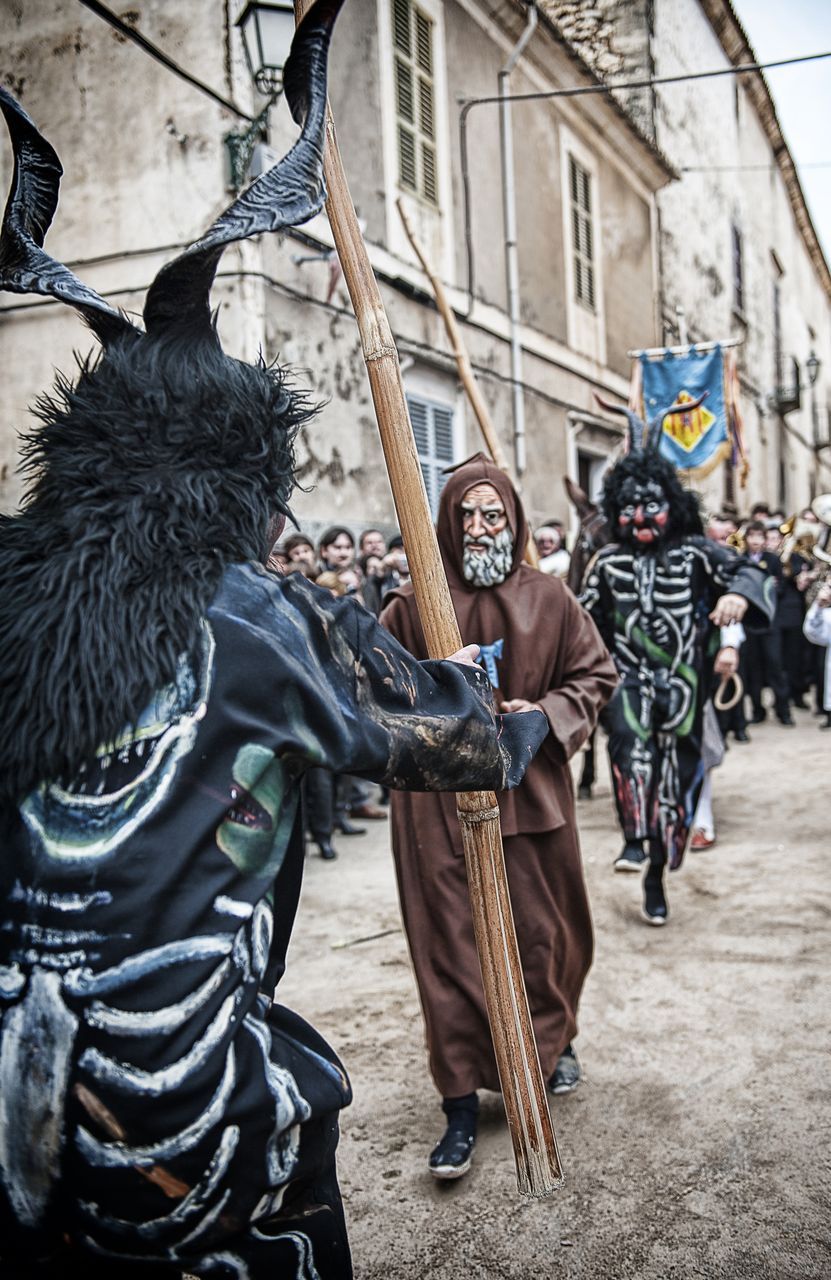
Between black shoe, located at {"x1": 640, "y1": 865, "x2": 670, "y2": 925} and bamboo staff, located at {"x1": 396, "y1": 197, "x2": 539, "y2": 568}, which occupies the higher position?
bamboo staff, located at {"x1": 396, "y1": 197, "x2": 539, "y2": 568}

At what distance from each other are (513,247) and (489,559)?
10817 mm

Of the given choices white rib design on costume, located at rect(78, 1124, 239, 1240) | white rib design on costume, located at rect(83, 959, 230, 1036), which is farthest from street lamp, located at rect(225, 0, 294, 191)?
white rib design on costume, located at rect(78, 1124, 239, 1240)

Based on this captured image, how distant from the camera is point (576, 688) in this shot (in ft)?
11.5

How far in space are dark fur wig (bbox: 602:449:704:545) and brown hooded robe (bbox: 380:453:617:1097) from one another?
1831 millimetres

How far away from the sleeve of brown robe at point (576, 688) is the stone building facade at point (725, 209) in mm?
11497

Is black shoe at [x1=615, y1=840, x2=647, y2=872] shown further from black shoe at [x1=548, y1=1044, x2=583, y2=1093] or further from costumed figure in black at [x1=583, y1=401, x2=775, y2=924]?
black shoe at [x1=548, y1=1044, x2=583, y2=1093]

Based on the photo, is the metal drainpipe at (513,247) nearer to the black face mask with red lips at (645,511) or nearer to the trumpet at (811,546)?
the trumpet at (811,546)

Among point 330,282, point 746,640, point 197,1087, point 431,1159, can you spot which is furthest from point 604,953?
point 746,640

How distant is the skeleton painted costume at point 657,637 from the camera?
530 cm

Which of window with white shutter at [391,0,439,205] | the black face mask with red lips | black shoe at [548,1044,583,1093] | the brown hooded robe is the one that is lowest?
black shoe at [548,1044,583,1093]

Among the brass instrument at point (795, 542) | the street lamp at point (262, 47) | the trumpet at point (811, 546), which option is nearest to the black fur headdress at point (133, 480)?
the street lamp at point (262, 47)

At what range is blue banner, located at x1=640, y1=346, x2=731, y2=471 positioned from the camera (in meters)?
14.7

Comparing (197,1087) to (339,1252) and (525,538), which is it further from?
(525,538)

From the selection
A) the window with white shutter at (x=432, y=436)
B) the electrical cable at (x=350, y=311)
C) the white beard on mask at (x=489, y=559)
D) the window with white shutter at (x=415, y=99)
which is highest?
the window with white shutter at (x=415, y=99)
